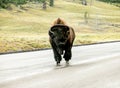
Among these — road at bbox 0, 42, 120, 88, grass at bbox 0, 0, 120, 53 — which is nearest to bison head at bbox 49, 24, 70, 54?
road at bbox 0, 42, 120, 88

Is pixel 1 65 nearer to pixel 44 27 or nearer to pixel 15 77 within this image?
pixel 15 77

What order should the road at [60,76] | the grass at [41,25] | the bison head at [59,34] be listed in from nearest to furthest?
1. the road at [60,76]
2. the bison head at [59,34]
3. the grass at [41,25]

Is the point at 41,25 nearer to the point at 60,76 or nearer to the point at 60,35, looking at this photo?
the point at 60,35

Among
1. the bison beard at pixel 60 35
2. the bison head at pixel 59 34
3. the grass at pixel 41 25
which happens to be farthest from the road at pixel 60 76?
the grass at pixel 41 25

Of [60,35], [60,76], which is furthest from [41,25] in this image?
[60,76]

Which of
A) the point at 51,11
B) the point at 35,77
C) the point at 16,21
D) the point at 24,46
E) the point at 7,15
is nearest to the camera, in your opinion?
the point at 35,77

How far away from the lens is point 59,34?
16.2 metres

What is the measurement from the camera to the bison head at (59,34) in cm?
1616

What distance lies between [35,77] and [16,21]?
2423 inches

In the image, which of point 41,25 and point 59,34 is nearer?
point 59,34

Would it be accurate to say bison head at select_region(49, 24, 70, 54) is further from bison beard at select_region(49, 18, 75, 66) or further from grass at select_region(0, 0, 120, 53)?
grass at select_region(0, 0, 120, 53)

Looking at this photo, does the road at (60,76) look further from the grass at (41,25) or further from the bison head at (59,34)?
the grass at (41,25)

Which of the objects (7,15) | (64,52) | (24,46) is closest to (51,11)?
(7,15)

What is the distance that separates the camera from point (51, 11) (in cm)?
10250
